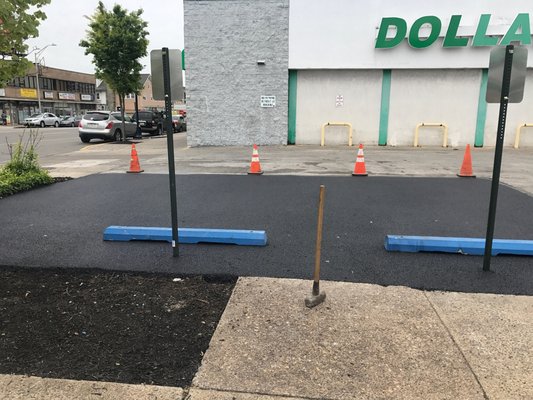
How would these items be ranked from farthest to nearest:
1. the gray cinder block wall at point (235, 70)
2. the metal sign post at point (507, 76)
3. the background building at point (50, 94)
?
the background building at point (50, 94)
the gray cinder block wall at point (235, 70)
the metal sign post at point (507, 76)

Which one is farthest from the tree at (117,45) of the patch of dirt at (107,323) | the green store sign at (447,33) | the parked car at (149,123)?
the patch of dirt at (107,323)

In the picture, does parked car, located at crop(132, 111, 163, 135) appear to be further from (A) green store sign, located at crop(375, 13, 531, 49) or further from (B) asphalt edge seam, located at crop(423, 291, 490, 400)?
(B) asphalt edge seam, located at crop(423, 291, 490, 400)

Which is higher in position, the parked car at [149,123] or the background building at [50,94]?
the background building at [50,94]

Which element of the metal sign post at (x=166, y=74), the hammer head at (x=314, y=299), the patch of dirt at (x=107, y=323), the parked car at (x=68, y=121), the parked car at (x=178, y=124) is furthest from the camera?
the parked car at (x=68, y=121)

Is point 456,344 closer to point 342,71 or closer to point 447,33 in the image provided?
point 342,71

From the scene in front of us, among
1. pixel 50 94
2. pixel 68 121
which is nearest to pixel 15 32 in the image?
pixel 68 121

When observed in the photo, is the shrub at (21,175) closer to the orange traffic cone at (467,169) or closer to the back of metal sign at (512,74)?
the back of metal sign at (512,74)

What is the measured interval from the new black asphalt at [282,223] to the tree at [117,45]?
14420 mm

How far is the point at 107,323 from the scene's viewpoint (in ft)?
12.1

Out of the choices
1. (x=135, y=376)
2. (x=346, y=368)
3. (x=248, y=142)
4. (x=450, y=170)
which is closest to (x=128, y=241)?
(x=135, y=376)

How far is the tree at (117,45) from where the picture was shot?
74.6 ft

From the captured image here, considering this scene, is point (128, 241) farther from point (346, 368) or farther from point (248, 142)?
point (248, 142)

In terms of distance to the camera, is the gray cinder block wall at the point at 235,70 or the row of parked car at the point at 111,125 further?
the row of parked car at the point at 111,125

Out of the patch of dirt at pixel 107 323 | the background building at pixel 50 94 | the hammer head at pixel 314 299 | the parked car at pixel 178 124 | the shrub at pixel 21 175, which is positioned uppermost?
the background building at pixel 50 94
